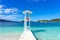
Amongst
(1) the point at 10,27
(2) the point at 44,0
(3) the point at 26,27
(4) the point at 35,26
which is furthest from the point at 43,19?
(3) the point at 26,27

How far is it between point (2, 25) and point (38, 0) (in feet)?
7.34

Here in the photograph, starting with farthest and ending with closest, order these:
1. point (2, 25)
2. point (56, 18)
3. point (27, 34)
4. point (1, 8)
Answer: point (56, 18)
point (2, 25)
point (1, 8)
point (27, 34)

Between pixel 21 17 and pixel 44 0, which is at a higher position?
pixel 44 0

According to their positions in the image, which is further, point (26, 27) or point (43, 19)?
point (43, 19)

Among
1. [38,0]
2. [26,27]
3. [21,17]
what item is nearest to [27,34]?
[26,27]

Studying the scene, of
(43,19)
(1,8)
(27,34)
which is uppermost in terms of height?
(1,8)

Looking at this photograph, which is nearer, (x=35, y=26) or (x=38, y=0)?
(x=38, y=0)

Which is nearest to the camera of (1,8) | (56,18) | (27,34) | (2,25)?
(27,34)

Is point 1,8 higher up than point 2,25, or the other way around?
point 1,8

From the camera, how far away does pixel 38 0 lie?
23.0ft

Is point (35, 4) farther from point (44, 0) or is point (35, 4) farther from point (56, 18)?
point (56, 18)

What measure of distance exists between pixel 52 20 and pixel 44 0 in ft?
4.97

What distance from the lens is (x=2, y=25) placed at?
7.49m

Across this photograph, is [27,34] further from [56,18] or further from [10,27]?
[56,18]
